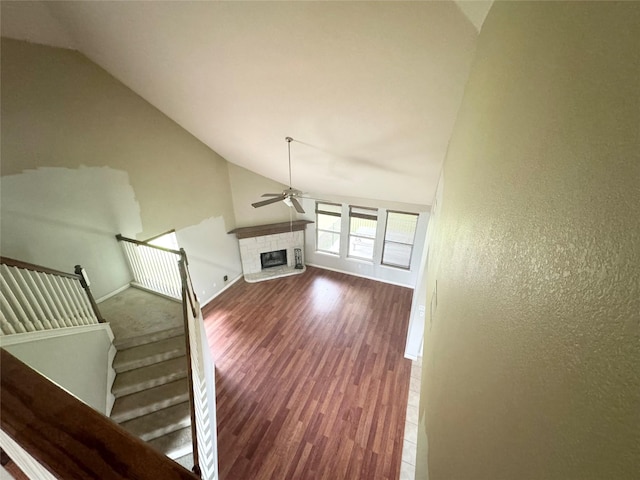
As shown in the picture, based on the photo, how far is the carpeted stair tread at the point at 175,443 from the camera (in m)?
2.85

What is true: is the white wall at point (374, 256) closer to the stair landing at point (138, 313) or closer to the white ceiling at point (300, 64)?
the white ceiling at point (300, 64)

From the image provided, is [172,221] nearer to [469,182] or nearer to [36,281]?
[36,281]

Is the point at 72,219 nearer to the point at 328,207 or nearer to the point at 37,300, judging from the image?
the point at 37,300

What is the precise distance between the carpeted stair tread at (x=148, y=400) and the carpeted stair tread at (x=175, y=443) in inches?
A: 12.7

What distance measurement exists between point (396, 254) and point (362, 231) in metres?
1.27

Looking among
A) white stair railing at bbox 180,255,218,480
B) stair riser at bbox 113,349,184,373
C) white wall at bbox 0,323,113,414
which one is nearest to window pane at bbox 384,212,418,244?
white stair railing at bbox 180,255,218,480

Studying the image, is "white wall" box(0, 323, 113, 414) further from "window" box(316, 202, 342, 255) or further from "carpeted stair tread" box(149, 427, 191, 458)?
"window" box(316, 202, 342, 255)

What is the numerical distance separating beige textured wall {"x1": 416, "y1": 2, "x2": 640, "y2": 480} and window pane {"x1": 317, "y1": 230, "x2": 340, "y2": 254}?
6776 mm

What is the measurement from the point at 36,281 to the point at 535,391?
13.0ft

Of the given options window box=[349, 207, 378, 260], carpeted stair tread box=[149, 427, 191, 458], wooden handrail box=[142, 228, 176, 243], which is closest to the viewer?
carpeted stair tread box=[149, 427, 191, 458]

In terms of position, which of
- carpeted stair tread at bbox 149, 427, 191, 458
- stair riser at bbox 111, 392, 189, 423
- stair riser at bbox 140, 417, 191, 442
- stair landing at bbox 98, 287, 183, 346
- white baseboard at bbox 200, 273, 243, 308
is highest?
stair landing at bbox 98, 287, 183, 346

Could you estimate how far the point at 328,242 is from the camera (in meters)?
7.87

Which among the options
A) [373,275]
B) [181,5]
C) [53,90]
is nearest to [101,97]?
[53,90]

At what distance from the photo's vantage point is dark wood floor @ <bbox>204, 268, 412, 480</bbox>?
337cm
